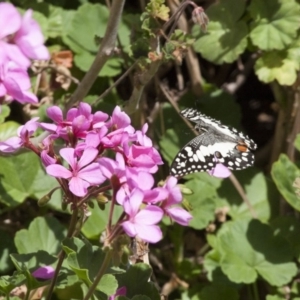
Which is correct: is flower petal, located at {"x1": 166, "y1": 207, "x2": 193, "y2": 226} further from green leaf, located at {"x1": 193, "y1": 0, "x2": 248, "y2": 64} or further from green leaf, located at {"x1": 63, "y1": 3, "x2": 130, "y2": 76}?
green leaf, located at {"x1": 63, "y1": 3, "x2": 130, "y2": 76}

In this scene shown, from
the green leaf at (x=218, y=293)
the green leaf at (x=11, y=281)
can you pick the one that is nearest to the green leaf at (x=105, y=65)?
the green leaf at (x=218, y=293)

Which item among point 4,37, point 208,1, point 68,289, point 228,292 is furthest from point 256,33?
point 4,37

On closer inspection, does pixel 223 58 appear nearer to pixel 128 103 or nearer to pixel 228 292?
pixel 128 103

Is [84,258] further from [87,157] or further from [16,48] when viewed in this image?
[16,48]

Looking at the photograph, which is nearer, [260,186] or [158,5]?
[158,5]

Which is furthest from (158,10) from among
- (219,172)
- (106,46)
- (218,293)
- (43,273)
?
(218,293)
